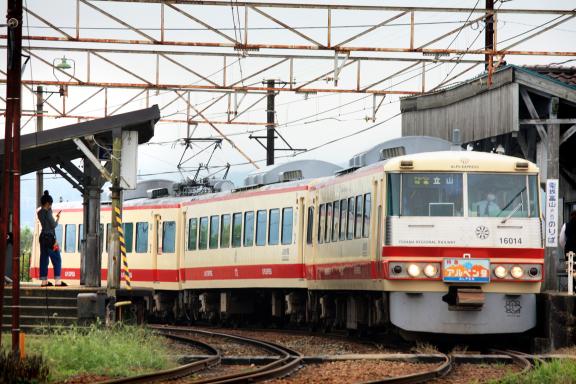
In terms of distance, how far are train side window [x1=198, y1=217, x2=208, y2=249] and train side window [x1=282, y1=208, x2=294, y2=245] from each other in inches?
175

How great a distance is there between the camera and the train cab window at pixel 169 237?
3175cm

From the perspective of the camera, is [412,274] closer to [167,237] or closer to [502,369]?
[502,369]

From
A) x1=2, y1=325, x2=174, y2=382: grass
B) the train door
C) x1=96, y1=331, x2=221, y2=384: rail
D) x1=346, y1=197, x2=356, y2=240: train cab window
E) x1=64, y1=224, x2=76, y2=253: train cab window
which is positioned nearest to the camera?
x1=96, y1=331, x2=221, y2=384: rail

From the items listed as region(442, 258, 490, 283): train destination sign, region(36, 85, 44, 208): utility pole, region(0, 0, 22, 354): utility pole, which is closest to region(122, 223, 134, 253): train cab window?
region(36, 85, 44, 208): utility pole

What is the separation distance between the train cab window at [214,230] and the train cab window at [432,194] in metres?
11.4

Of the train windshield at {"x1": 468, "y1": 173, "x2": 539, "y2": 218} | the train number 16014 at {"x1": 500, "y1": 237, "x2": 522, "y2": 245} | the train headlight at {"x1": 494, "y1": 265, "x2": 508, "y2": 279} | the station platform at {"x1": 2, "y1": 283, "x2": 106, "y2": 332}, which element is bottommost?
the station platform at {"x1": 2, "y1": 283, "x2": 106, "y2": 332}

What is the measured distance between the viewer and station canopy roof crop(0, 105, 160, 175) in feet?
65.9

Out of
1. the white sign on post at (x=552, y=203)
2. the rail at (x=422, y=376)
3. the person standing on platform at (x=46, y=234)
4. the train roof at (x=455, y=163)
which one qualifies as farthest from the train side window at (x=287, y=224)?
the rail at (x=422, y=376)

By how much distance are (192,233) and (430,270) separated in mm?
13229

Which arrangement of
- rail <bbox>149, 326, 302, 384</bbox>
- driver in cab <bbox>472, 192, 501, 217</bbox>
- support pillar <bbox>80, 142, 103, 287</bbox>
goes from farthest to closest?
support pillar <bbox>80, 142, 103, 287</bbox>, driver in cab <bbox>472, 192, 501, 217</bbox>, rail <bbox>149, 326, 302, 384</bbox>

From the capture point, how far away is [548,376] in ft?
43.7

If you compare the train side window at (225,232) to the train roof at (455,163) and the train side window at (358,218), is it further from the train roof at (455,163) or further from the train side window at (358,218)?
the train roof at (455,163)

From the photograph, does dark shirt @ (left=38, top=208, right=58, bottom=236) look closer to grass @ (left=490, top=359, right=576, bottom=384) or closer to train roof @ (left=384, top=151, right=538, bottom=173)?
train roof @ (left=384, top=151, right=538, bottom=173)

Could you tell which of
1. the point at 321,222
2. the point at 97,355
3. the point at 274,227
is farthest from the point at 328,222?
the point at 97,355
